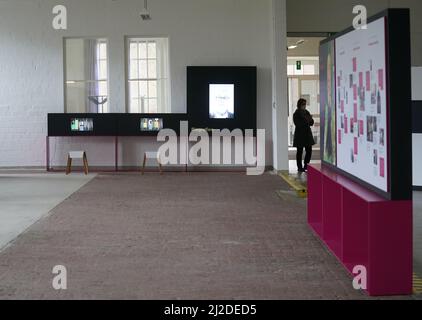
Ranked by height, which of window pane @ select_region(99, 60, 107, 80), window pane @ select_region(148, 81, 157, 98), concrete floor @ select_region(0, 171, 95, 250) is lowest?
concrete floor @ select_region(0, 171, 95, 250)

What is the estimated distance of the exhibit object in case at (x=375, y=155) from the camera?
466 cm

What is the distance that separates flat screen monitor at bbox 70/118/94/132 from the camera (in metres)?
14.7

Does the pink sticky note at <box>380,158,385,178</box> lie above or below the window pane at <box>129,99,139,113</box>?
below

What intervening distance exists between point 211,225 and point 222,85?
23.3 feet

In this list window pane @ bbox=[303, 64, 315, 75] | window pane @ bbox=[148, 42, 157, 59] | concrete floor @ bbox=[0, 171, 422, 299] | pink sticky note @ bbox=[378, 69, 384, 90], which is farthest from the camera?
window pane @ bbox=[303, 64, 315, 75]

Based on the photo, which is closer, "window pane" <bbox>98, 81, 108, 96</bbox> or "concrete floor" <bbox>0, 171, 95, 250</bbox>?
"concrete floor" <bbox>0, 171, 95, 250</bbox>

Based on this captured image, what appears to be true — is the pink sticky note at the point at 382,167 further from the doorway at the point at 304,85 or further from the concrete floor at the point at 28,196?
the doorway at the point at 304,85

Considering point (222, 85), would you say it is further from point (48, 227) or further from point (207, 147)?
point (48, 227)

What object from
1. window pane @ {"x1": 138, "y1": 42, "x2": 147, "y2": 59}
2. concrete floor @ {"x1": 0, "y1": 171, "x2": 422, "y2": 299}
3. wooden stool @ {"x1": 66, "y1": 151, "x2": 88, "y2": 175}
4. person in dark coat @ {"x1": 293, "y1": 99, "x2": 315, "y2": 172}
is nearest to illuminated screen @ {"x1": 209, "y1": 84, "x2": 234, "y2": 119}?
person in dark coat @ {"x1": 293, "y1": 99, "x2": 315, "y2": 172}

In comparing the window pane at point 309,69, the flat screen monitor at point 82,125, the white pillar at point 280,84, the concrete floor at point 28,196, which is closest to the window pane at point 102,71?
the flat screen monitor at point 82,125

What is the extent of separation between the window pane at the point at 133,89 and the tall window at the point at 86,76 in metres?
0.53

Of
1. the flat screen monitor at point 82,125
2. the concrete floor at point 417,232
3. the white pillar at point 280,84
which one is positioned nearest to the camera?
the concrete floor at point 417,232

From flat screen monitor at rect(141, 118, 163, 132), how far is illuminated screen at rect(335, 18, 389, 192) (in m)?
8.50

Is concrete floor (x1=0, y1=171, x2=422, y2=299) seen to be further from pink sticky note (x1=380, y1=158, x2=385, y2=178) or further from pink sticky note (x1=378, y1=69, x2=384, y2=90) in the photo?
pink sticky note (x1=378, y1=69, x2=384, y2=90)
